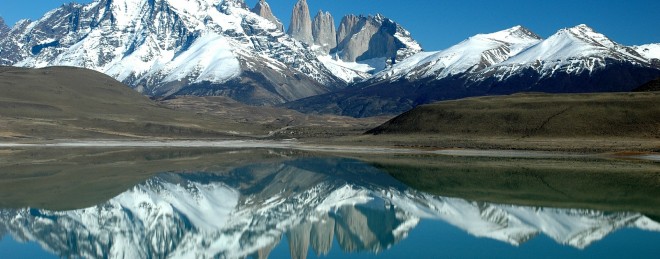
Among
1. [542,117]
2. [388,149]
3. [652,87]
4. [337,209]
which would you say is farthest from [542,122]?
[337,209]

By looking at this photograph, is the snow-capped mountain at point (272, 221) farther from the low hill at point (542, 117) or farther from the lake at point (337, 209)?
the low hill at point (542, 117)

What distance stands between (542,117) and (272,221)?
9529 cm

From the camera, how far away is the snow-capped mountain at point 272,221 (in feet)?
133

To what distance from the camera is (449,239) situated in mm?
41000

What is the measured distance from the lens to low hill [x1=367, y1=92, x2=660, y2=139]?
12419 cm

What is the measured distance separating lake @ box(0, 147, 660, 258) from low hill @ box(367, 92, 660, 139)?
30.8 m

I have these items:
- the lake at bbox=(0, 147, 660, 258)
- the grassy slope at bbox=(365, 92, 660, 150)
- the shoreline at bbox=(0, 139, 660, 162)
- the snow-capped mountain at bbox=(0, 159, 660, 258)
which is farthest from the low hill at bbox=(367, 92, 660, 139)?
the snow-capped mountain at bbox=(0, 159, 660, 258)

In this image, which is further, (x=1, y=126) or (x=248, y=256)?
(x=1, y=126)

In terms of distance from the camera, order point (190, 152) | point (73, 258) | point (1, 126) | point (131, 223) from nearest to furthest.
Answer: point (73, 258), point (131, 223), point (190, 152), point (1, 126)

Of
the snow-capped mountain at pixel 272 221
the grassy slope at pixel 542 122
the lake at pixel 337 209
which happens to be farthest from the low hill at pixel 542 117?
the snow-capped mountain at pixel 272 221

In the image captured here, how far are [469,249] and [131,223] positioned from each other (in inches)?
867

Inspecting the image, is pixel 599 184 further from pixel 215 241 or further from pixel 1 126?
pixel 1 126

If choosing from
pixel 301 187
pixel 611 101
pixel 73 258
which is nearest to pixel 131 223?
pixel 73 258

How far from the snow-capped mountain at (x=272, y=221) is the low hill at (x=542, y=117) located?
6610cm
